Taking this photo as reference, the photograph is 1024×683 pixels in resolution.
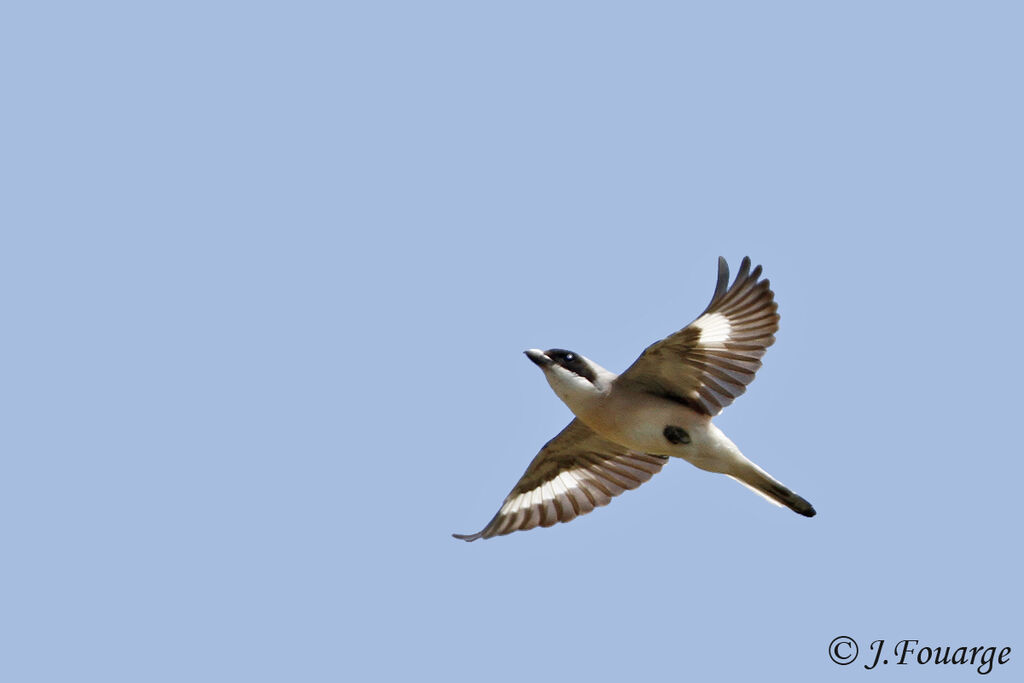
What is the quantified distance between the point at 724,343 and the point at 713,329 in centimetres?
15

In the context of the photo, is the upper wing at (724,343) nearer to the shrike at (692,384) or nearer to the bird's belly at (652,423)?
the shrike at (692,384)

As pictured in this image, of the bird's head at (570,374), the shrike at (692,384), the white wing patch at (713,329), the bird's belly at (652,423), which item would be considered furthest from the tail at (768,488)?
the bird's head at (570,374)

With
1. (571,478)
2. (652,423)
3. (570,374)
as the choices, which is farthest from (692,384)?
(571,478)

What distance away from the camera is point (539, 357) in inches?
469

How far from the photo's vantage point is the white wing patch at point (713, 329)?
1139 centimetres

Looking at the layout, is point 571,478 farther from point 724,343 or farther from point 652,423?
point 724,343

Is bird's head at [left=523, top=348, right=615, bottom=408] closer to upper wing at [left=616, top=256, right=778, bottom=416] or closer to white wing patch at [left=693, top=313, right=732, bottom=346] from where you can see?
upper wing at [left=616, top=256, right=778, bottom=416]

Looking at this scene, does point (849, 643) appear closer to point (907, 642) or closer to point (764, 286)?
point (907, 642)

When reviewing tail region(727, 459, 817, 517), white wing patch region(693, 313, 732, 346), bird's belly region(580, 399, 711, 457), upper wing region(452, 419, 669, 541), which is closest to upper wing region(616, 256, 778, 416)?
white wing patch region(693, 313, 732, 346)

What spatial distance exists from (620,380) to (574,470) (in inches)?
68.1

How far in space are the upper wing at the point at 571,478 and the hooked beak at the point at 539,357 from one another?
4.05ft

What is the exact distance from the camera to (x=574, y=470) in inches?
524

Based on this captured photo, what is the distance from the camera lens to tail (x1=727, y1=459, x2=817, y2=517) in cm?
1166

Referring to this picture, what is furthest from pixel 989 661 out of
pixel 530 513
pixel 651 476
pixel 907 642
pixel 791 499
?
pixel 530 513
